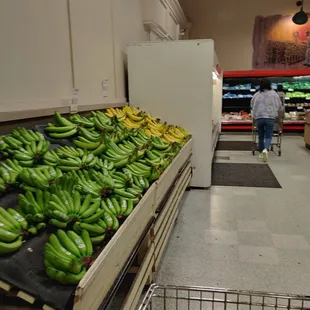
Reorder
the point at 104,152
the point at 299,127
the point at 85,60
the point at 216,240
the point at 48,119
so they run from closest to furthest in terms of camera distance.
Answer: the point at 104,152 < the point at 48,119 < the point at 216,240 < the point at 85,60 < the point at 299,127

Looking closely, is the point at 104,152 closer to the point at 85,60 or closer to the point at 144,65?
the point at 85,60

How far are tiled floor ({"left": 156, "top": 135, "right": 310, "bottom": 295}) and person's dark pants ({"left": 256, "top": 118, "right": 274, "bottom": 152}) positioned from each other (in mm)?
1879

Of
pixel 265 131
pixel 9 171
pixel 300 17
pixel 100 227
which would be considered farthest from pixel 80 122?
pixel 300 17

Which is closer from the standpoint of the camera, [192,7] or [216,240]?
[216,240]

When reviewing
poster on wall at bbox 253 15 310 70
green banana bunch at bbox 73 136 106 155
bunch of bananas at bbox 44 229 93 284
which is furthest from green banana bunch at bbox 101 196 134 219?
poster on wall at bbox 253 15 310 70

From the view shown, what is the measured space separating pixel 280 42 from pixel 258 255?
32.6 ft

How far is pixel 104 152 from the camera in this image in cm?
261

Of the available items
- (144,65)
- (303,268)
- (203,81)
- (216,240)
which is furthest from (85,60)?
(303,268)

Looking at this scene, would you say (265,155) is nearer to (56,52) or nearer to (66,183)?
(56,52)

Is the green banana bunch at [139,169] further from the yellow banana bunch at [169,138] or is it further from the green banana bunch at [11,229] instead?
the yellow banana bunch at [169,138]

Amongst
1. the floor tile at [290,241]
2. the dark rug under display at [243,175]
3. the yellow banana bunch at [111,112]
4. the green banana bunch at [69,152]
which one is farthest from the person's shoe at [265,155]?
the green banana bunch at [69,152]

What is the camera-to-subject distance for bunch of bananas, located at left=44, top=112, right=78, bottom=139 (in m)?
2.60

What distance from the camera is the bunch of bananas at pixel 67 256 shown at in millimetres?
1198

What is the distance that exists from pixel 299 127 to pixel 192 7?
5.72m
